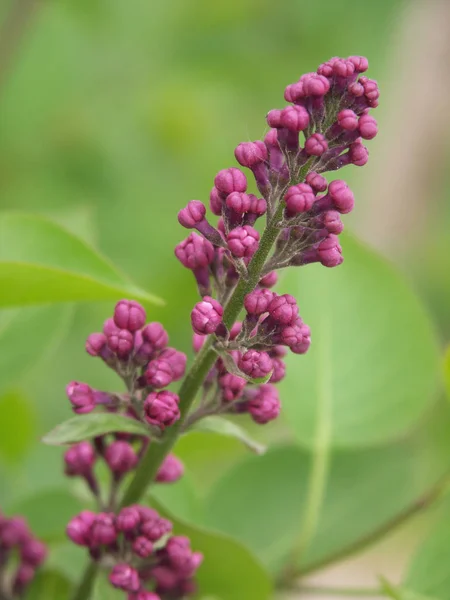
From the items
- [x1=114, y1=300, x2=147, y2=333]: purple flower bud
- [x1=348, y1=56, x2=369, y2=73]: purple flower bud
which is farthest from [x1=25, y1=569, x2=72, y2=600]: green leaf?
[x1=348, y1=56, x2=369, y2=73]: purple flower bud

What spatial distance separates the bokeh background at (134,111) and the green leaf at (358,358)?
2.16ft

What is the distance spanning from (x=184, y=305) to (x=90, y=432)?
5.03ft

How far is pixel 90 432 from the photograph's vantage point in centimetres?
122

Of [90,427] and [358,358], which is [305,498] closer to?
[358,358]

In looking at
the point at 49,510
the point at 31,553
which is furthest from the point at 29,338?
the point at 31,553

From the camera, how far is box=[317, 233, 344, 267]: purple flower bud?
1.20 metres

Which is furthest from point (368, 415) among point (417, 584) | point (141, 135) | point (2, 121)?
point (141, 135)

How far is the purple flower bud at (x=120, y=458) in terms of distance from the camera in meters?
1.42

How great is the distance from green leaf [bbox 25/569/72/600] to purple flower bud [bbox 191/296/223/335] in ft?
2.39

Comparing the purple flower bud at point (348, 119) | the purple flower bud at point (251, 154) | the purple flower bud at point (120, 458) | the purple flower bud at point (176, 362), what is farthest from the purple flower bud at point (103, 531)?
the purple flower bud at point (348, 119)

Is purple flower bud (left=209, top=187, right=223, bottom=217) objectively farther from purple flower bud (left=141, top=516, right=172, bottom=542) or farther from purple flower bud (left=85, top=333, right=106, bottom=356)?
purple flower bud (left=141, top=516, right=172, bottom=542)

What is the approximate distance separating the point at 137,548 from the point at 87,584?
0.14 metres

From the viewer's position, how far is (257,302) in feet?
3.78

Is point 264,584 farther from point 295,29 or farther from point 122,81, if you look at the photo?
point 295,29
